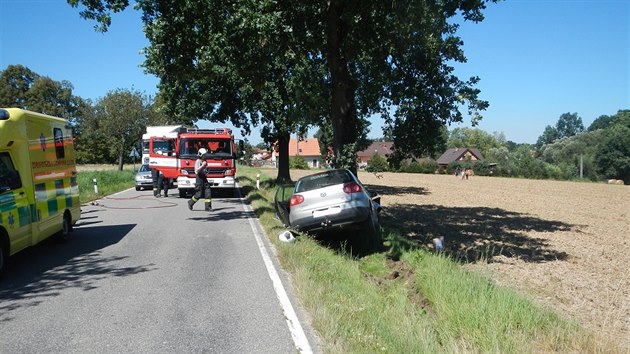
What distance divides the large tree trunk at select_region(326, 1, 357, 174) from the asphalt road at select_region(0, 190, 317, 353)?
4.35 meters

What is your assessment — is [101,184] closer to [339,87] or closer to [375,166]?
[375,166]

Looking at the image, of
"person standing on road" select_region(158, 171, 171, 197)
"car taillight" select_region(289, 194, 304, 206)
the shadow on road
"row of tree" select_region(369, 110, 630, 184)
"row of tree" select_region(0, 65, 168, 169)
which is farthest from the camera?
"row of tree" select_region(369, 110, 630, 184)

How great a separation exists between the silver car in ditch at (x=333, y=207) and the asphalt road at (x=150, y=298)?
1.06m

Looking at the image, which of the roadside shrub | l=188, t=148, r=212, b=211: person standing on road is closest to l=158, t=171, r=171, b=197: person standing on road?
l=188, t=148, r=212, b=211: person standing on road

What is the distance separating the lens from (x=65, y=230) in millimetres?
10805

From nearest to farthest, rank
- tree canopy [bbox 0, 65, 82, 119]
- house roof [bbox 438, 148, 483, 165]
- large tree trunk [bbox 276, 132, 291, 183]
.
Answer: large tree trunk [bbox 276, 132, 291, 183]
tree canopy [bbox 0, 65, 82, 119]
house roof [bbox 438, 148, 483, 165]

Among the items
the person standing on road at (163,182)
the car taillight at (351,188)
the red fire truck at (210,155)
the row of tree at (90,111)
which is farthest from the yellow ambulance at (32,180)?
the row of tree at (90,111)

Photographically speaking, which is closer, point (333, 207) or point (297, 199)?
point (333, 207)

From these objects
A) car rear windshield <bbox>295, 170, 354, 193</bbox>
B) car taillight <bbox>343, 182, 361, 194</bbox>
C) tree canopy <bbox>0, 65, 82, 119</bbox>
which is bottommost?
car taillight <bbox>343, 182, 361, 194</bbox>

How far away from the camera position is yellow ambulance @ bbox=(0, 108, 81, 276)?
7908 mm

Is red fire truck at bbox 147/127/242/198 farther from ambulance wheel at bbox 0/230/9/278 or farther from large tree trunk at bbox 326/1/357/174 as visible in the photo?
ambulance wheel at bbox 0/230/9/278

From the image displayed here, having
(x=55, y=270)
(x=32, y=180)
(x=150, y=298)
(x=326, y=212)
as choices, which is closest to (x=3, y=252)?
(x=55, y=270)

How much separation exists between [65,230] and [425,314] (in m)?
8.20

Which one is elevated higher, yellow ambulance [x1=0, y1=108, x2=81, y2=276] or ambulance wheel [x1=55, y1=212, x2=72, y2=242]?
yellow ambulance [x1=0, y1=108, x2=81, y2=276]
